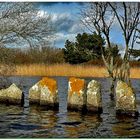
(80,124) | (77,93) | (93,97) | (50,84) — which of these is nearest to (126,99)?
(93,97)

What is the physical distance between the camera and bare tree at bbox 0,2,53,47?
15.5 metres

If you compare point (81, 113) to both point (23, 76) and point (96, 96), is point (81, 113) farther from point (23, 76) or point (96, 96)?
point (23, 76)

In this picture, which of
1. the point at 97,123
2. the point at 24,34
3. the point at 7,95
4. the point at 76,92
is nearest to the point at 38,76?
the point at 24,34

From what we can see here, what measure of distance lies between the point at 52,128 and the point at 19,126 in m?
0.73

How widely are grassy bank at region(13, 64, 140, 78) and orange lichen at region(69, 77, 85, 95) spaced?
9.34 metres

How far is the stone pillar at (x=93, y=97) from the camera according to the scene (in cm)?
1185

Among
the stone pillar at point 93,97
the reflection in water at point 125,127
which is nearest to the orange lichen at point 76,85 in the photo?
the stone pillar at point 93,97

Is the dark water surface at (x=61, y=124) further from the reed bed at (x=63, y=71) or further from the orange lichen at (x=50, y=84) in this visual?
the reed bed at (x=63, y=71)

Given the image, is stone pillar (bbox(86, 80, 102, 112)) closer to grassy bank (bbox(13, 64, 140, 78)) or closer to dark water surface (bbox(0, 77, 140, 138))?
dark water surface (bbox(0, 77, 140, 138))

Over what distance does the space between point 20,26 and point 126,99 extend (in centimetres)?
627

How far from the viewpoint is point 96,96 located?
11.8 metres

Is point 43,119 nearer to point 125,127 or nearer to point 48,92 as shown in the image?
point 48,92

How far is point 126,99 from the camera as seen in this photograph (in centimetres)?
1123

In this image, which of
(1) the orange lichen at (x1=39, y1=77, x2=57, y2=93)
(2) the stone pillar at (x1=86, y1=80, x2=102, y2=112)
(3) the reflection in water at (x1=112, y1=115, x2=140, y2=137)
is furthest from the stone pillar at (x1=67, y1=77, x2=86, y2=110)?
(3) the reflection in water at (x1=112, y1=115, x2=140, y2=137)
